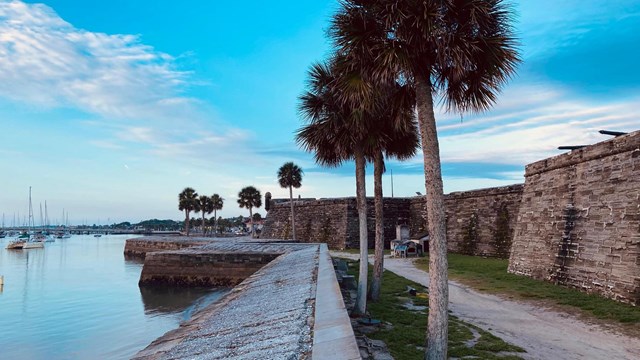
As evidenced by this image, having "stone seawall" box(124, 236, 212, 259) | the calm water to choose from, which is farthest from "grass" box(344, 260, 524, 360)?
"stone seawall" box(124, 236, 212, 259)

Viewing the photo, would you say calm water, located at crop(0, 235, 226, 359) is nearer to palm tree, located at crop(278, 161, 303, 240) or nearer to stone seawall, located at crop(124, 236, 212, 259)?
stone seawall, located at crop(124, 236, 212, 259)

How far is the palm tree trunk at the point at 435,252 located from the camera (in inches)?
274

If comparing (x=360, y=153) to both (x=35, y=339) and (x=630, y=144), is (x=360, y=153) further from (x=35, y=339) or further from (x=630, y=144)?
(x=35, y=339)

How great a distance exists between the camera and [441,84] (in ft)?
26.3

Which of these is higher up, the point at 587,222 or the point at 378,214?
the point at 378,214

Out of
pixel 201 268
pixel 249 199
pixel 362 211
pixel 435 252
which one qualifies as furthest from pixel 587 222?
pixel 249 199

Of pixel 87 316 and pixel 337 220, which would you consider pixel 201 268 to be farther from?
pixel 337 220

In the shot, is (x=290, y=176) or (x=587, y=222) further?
(x=290, y=176)

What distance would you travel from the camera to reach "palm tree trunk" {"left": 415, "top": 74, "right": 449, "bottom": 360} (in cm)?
697

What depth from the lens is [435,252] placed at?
23.3ft

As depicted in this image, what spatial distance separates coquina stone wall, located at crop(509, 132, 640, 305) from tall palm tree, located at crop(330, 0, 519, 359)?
8.85 metres

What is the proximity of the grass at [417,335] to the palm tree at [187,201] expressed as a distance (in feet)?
239

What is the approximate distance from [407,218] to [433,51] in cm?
3472

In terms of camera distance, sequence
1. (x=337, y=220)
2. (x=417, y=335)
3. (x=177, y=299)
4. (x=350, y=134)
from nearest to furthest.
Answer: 1. (x=417, y=335)
2. (x=350, y=134)
3. (x=177, y=299)
4. (x=337, y=220)
